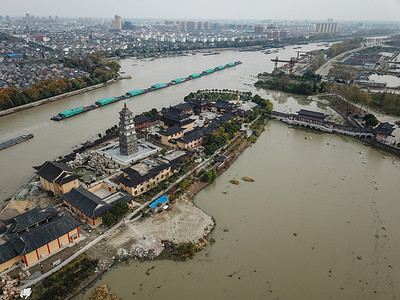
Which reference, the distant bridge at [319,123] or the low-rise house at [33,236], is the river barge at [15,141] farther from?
the distant bridge at [319,123]

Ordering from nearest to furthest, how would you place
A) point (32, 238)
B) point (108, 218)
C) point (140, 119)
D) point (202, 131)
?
point (32, 238) < point (108, 218) < point (202, 131) < point (140, 119)

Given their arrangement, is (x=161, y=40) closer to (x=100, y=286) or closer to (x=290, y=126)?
(x=290, y=126)

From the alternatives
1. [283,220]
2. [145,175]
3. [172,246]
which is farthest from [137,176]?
[283,220]

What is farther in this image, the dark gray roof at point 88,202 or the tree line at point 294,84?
the tree line at point 294,84

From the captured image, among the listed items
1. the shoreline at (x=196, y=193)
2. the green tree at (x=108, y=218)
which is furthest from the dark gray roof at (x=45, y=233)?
the shoreline at (x=196, y=193)

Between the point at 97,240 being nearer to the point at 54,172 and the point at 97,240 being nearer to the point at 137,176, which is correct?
the point at 137,176

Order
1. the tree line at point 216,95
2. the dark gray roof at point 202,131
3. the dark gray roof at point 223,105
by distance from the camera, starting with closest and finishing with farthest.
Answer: the dark gray roof at point 202,131 → the dark gray roof at point 223,105 → the tree line at point 216,95

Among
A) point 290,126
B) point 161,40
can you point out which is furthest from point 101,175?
A: point 161,40
